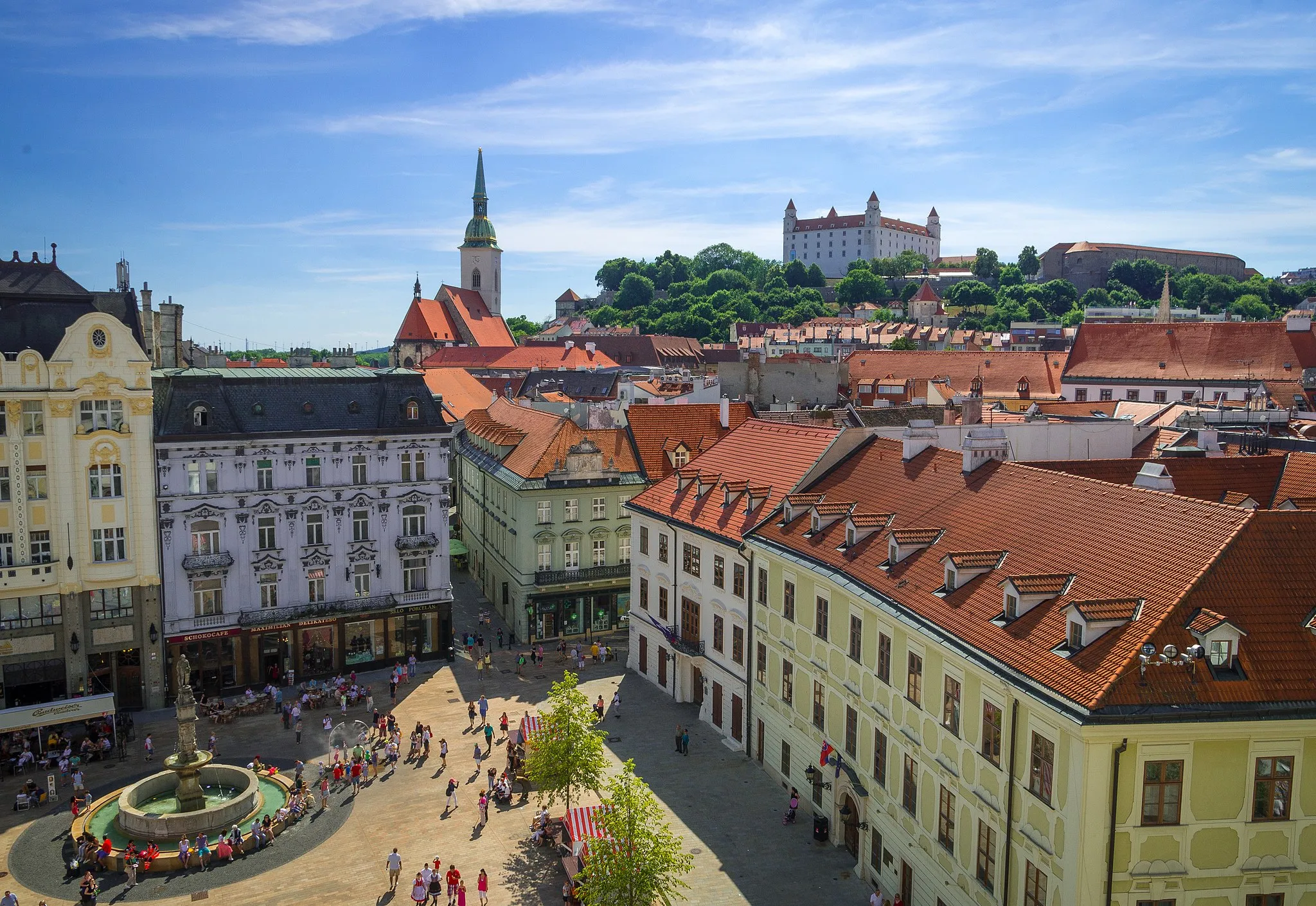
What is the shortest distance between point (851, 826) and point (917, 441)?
13099 mm

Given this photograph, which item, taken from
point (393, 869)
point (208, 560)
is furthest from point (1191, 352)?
point (393, 869)

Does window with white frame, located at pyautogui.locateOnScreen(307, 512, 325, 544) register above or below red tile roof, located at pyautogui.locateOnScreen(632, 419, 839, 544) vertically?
below

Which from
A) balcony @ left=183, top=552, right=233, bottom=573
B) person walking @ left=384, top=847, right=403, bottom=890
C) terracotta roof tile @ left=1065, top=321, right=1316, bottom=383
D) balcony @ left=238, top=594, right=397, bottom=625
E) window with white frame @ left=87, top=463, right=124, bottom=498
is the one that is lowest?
person walking @ left=384, top=847, right=403, bottom=890

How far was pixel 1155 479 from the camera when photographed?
102 feet

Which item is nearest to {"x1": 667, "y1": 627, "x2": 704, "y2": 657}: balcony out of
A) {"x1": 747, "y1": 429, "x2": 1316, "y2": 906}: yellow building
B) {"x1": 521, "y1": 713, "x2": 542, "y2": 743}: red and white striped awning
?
{"x1": 521, "y1": 713, "x2": 542, "y2": 743}: red and white striped awning

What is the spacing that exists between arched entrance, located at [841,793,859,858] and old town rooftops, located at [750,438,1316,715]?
7101 millimetres

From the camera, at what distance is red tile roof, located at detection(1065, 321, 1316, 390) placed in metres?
88.6

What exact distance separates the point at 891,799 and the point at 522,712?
65.6 feet

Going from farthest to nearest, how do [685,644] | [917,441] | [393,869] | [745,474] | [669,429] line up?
[669,429] → [745,474] → [685,644] → [917,441] → [393,869]

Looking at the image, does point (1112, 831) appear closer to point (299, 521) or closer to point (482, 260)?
point (299, 521)

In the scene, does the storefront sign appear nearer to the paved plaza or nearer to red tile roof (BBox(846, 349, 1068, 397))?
the paved plaza

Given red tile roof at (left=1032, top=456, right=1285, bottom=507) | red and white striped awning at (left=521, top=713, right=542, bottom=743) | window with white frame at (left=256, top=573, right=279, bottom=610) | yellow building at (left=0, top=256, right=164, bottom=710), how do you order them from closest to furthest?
red tile roof at (left=1032, top=456, right=1285, bottom=507) → red and white striped awning at (left=521, top=713, right=542, bottom=743) → yellow building at (left=0, top=256, right=164, bottom=710) → window with white frame at (left=256, top=573, right=279, bottom=610)

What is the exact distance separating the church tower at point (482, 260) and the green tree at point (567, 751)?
15887 cm

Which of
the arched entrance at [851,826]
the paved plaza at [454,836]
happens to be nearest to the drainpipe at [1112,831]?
the paved plaza at [454,836]
